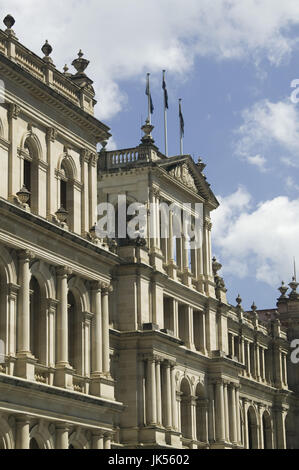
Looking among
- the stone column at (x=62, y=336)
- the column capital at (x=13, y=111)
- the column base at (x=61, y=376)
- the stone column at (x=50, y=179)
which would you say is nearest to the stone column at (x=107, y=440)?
the stone column at (x=62, y=336)

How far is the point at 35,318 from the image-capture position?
151 ft

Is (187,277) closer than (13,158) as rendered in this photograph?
No

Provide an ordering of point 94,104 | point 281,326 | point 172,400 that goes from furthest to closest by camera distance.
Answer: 1. point 281,326
2. point 172,400
3. point 94,104

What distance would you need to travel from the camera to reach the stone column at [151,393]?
197 ft

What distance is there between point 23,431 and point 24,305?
4582mm

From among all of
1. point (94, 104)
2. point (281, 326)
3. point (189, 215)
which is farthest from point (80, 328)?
point (281, 326)

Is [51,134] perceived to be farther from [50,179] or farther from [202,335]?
[202,335]

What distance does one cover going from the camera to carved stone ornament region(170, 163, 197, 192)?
2677 inches

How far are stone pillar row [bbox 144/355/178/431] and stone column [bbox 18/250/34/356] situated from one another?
690 inches

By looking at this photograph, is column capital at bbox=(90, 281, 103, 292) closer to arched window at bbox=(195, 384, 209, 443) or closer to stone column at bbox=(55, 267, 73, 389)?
stone column at bbox=(55, 267, 73, 389)

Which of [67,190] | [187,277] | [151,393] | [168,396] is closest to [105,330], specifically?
[67,190]

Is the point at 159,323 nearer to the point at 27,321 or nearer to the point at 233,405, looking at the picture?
the point at 233,405

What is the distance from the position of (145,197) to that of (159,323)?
7014 mm

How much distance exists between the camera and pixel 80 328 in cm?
4862
